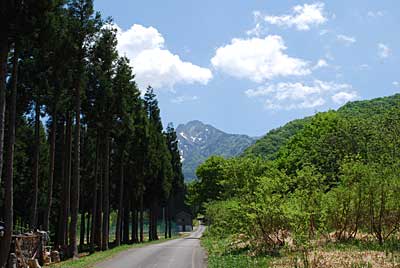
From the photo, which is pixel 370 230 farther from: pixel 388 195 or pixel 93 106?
pixel 93 106

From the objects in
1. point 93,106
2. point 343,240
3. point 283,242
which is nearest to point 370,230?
point 343,240

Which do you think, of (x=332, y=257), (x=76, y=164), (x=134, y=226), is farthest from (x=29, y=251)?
(x=134, y=226)

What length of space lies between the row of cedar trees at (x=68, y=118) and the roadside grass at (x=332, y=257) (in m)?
8.57

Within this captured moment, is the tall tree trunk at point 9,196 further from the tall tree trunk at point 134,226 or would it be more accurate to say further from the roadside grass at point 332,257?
the tall tree trunk at point 134,226

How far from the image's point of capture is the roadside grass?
1400 cm

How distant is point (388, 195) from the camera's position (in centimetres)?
1906

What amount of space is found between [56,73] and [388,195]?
48.9 feet

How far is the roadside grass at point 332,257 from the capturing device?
14.0m

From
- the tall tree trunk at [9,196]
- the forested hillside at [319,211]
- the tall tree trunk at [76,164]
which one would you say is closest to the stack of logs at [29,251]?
the tall tree trunk at [9,196]

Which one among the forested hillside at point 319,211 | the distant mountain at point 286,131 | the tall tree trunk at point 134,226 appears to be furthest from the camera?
the distant mountain at point 286,131

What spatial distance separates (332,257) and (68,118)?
57.2 ft

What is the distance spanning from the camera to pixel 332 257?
594 inches

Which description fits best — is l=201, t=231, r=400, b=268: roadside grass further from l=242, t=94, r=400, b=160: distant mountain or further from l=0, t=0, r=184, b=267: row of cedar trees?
l=242, t=94, r=400, b=160: distant mountain

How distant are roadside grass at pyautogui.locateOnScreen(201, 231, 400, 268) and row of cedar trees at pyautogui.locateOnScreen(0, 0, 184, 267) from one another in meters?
8.57
